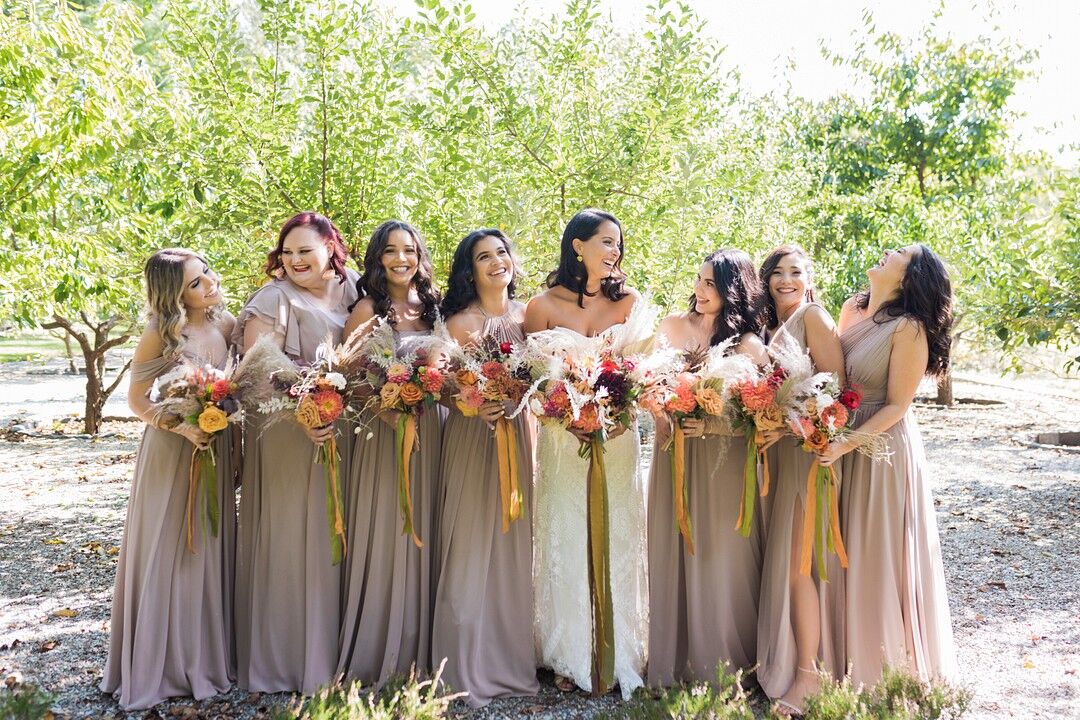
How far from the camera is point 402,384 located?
14.9 ft

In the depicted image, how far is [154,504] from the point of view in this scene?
4.66m

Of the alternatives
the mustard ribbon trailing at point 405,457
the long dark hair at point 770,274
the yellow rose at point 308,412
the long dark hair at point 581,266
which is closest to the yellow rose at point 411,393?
the mustard ribbon trailing at point 405,457

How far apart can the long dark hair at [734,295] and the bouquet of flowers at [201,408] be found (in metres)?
2.44

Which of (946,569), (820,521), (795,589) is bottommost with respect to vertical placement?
(946,569)

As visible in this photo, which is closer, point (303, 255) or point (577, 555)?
point (303, 255)

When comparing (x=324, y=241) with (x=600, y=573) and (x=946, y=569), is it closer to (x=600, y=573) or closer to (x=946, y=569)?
(x=600, y=573)

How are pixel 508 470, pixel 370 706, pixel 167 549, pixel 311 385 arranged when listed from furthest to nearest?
pixel 508 470 < pixel 167 549 < pixel 311 385 < pixel 370 706

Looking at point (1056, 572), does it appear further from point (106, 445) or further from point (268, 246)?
point (106, 445)

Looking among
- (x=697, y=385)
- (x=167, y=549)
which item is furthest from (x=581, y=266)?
(x=167, y=549)

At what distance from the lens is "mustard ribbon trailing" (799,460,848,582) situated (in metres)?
4.48

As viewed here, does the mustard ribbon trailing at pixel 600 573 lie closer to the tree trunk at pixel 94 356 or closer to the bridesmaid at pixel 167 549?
the bridesmaid at pixel 167 549

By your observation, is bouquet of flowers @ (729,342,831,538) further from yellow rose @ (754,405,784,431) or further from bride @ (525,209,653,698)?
bride @ (525,209,653,698)

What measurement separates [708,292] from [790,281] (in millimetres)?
491

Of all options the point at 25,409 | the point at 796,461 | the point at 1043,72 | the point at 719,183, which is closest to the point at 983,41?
the point at 1043,72
